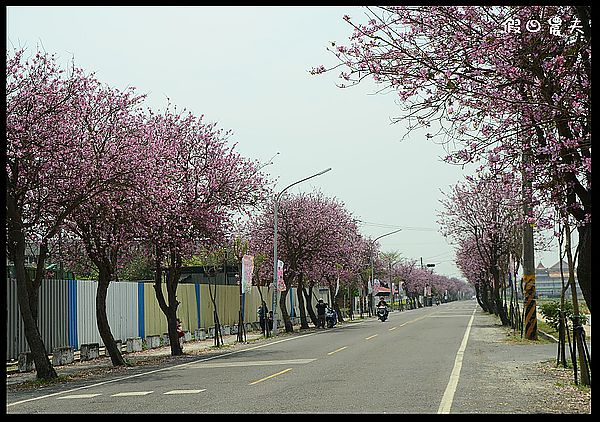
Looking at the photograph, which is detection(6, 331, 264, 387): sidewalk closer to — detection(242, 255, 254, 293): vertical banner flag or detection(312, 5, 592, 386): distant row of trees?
detection(242, 255, 254, 293): vertical banner flag

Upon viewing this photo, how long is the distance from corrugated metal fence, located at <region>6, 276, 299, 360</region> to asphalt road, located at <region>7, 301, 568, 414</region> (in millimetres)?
6104

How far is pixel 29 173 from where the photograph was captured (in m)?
21.6

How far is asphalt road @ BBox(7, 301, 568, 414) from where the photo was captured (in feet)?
45.5

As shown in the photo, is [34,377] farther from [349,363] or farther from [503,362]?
[503,362]

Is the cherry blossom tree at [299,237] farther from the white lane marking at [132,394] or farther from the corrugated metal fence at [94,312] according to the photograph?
the white lane marking at [132,394]

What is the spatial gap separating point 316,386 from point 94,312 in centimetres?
2005

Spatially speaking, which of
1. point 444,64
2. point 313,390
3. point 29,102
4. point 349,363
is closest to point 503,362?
point 349,363

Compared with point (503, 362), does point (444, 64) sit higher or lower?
higher

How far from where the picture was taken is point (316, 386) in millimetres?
16781

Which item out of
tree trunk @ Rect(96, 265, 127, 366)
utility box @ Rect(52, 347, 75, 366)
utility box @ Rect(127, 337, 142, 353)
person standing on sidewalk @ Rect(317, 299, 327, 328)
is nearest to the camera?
tree trunk @ Rect(96, 265, 127, 366)

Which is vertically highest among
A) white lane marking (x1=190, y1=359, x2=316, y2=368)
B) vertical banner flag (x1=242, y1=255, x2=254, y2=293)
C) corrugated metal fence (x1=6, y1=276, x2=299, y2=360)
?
vertical banner flag (x1=242, y1=255, x2=254, y2=293)

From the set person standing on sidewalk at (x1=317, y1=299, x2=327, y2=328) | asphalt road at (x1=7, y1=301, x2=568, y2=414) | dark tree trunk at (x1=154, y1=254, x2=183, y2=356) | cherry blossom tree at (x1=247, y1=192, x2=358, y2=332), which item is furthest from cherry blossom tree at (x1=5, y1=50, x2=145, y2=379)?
person standing on sidewalk at (x1=317, y1=299, x2=327, y2=328)
